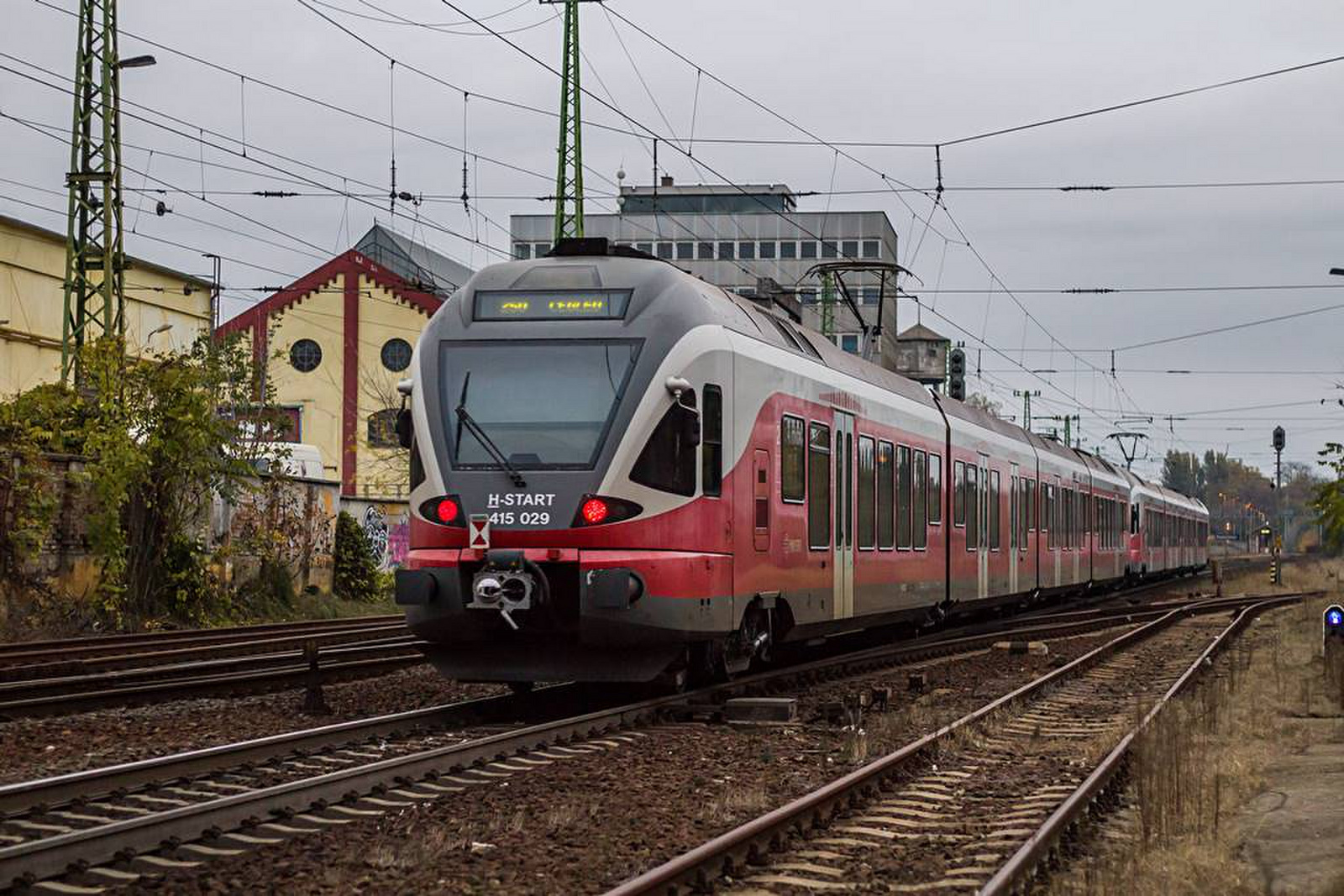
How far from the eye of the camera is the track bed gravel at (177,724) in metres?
11.4

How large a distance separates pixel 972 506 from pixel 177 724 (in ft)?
48.8

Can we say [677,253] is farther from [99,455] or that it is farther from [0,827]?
[0,827]

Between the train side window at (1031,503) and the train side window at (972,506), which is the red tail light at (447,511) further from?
the train side window at (1031,503)

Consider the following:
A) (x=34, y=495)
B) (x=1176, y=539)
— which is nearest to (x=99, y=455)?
(x=34, y=495)

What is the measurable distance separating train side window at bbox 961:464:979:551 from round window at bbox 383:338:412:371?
38.0 metres

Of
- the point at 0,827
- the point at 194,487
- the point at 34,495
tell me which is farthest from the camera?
the point at 194,487

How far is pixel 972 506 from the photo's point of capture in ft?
84.3

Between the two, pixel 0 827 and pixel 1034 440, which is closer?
pixel 0 827

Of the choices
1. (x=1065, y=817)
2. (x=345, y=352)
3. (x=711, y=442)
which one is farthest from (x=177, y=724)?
(x=345, y=352)

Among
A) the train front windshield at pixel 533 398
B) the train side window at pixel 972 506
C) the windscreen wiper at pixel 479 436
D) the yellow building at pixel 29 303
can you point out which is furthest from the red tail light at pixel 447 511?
the yellow building at pixel 29 303

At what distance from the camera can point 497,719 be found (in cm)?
1366

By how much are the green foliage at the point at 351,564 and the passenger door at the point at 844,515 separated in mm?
16264

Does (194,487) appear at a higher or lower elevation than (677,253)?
lower

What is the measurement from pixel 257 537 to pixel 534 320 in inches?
636
